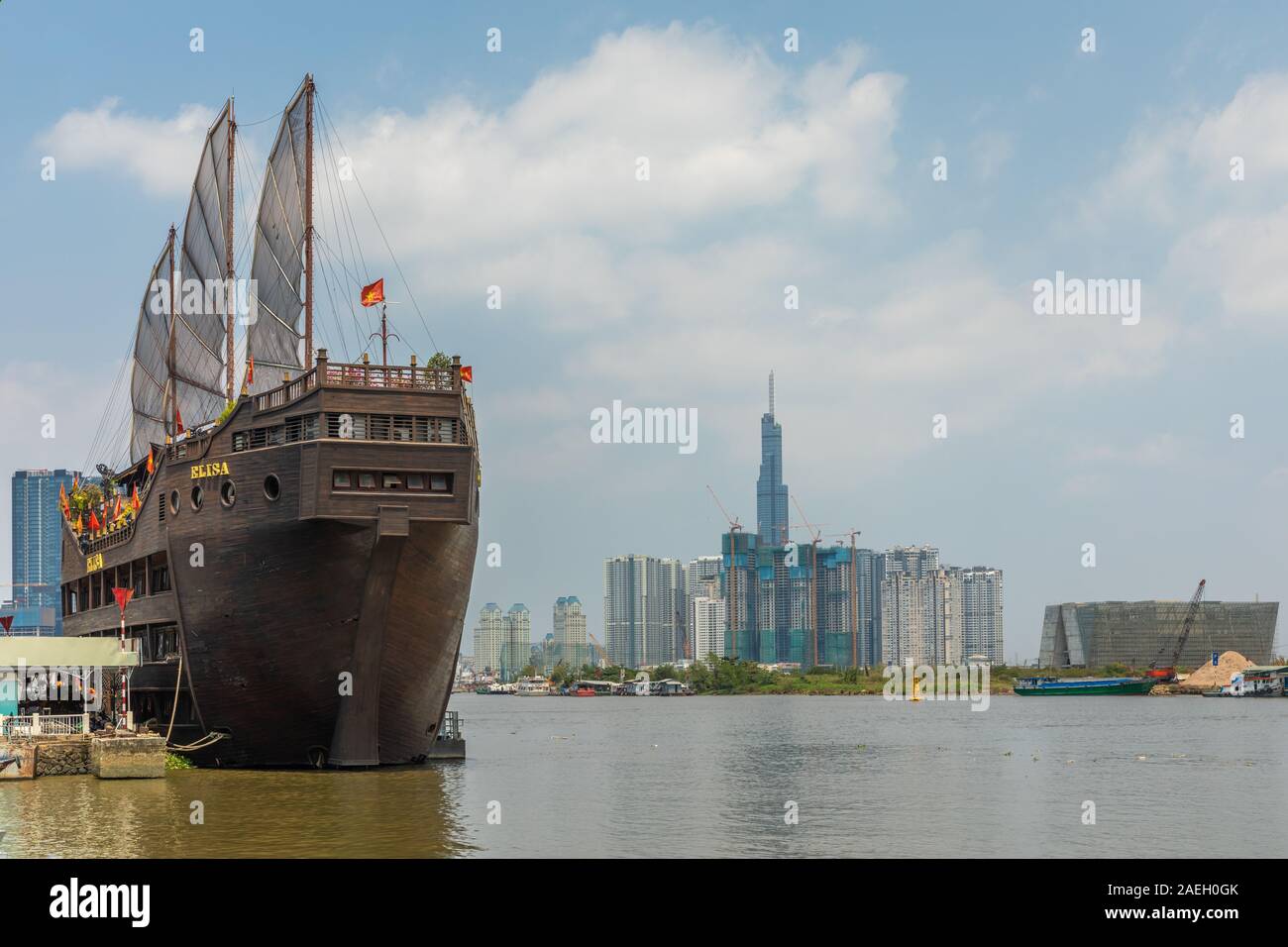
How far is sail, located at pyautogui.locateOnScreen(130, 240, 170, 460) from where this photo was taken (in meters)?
66.8

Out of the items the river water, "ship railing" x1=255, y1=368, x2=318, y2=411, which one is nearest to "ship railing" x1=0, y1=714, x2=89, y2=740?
the river water

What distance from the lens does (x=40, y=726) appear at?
40.5 metres

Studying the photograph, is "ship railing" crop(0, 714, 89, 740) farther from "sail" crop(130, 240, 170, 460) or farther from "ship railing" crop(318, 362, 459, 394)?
"sail" crop(130, 240, 170, 460)

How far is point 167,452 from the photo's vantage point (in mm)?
43344

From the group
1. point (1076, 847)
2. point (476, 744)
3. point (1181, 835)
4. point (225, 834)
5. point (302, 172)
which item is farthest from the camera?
point (476, 744)

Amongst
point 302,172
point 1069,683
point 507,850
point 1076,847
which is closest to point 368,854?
point 507,850

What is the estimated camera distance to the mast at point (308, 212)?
4494 centimetres

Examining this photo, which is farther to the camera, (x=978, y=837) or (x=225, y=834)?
(x=978, y=837)

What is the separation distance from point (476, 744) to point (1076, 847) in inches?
1692

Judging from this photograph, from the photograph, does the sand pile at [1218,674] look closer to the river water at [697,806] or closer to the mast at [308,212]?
the river water at [697,806]

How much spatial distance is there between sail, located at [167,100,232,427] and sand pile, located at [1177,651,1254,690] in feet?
524

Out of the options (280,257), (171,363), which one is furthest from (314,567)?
(171,363)
